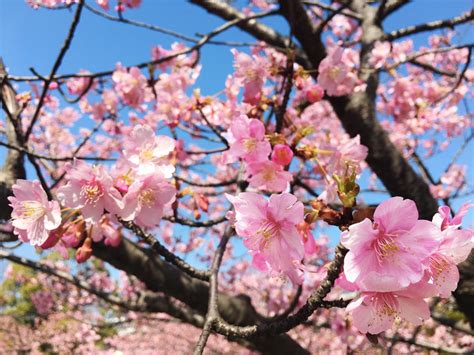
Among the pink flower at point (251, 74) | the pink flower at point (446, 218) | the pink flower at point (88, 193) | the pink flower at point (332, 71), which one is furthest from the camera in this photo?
the pink flower at point (332, 71)

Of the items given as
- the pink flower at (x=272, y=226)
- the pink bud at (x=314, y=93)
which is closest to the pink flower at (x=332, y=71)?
the pink bud at (x=314, y=93)

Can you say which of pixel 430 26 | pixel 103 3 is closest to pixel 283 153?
pixel 103 3

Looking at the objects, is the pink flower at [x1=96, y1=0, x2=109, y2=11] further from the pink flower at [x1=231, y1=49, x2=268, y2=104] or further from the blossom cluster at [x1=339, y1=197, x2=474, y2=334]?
the blossom cluster at [x1=339, y1=197, x2=474, y2=334]

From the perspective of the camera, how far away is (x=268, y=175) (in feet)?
5.26

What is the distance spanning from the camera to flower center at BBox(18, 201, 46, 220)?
1.31 metres

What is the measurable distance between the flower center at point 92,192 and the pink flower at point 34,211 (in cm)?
13

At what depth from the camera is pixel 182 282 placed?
242 centimetres

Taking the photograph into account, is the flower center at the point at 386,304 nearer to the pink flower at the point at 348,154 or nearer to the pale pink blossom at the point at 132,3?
the pink flower at the point at 348,154

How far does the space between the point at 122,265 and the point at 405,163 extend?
7.30ft

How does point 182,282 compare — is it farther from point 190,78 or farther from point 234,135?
point 190,78

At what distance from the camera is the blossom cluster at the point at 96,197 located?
4.14ft

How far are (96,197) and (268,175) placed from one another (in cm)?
69

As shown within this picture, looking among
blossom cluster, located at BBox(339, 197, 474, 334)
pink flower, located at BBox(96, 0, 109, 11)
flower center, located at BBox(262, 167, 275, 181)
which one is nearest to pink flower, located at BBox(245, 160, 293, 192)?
flower center, located at BBox(262, 167, 275, 181)

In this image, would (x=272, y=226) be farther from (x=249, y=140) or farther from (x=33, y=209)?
(x=33, y=209)
